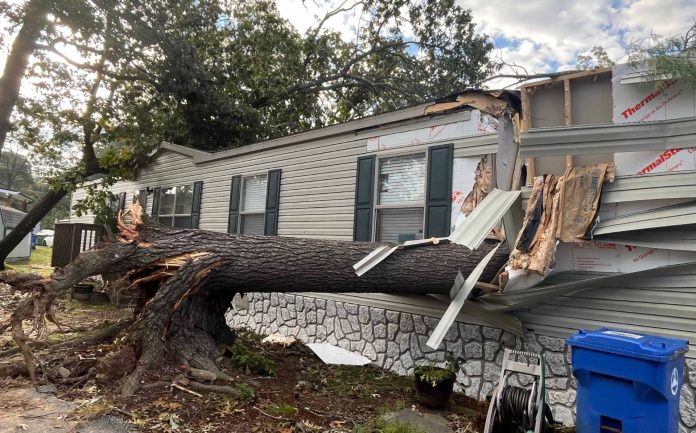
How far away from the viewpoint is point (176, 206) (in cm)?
1077

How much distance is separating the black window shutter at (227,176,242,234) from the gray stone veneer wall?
142 centimetres

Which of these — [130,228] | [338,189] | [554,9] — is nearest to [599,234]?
[338,189]

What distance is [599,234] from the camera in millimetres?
4156

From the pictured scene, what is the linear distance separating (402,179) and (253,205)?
3.43 metres

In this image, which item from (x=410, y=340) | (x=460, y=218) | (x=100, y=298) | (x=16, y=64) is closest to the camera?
(x=460, y=218)

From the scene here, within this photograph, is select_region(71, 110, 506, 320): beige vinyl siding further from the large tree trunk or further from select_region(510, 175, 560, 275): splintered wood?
the large tree trunk

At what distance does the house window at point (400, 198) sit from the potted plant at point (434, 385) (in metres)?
1.73

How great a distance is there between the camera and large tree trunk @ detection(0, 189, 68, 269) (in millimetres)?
13328

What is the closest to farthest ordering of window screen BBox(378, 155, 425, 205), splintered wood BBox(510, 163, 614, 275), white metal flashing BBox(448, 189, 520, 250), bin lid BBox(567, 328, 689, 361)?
bin lid BBox(567, 328, 689, 361), white metal flashing BBox(448, 189, 520, 250), splintered wood BBox(510, 163, 614, 275), window screen BBox(378, 155, 425, 205)

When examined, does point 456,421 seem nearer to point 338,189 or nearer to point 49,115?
→ point 338,189

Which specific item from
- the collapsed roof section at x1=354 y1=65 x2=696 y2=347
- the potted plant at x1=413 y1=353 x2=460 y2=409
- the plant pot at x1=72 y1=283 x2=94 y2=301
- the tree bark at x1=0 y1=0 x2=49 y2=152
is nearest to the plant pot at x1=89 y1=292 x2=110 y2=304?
the plant pot at x1=72 y1=283 x2=94 y2=301

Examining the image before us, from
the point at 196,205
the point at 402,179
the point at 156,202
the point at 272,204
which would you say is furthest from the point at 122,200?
the point at 402,179

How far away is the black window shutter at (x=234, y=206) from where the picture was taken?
8.71 metres

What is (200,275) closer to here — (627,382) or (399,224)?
(399,224)
